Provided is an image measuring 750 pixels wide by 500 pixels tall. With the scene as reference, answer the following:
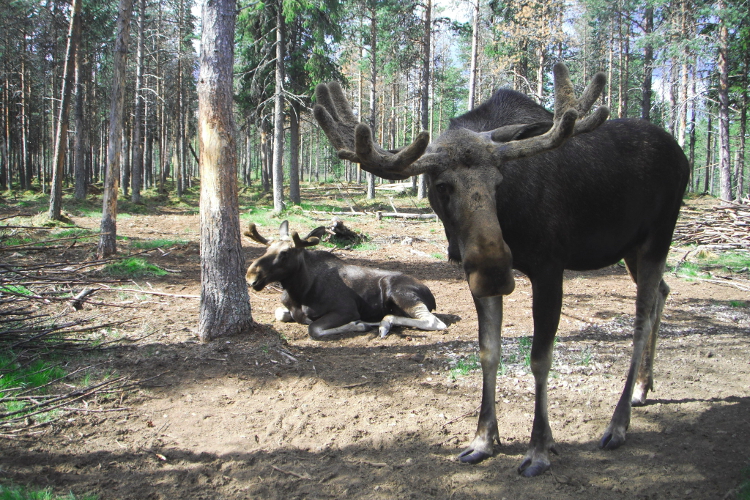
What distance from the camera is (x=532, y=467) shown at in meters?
3.41

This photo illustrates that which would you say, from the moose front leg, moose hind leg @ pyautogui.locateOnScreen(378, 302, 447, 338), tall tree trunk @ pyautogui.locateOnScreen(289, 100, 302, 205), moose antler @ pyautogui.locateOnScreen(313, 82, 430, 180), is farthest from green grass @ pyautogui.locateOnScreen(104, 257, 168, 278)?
tall tree trunk @ pyautogui.locateOnScreen(289, 100, 302, 205)

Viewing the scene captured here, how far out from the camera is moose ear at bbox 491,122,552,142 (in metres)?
3.39

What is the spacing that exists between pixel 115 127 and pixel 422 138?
10582 millimetres

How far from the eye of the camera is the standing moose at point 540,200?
308cm

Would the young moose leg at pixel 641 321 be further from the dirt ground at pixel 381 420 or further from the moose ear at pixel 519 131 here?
the moose ear at pixel 519 131

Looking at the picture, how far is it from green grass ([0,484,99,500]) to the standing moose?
273 cm

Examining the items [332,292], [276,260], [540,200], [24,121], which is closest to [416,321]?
[332,292]

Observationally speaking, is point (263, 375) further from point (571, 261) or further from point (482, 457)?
point (571, 261)

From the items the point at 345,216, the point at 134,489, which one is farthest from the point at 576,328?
the point at 345,216

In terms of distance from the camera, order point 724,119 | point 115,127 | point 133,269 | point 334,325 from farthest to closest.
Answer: point 724,119, point 115,127, point 133,269, point 334,325

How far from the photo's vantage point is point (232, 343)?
5961mm

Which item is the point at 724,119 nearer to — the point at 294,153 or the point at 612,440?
the point at 294,153

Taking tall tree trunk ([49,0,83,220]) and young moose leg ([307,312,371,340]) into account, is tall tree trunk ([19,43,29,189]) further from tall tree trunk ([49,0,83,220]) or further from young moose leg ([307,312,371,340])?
young moose leg ([307,312,371,340])

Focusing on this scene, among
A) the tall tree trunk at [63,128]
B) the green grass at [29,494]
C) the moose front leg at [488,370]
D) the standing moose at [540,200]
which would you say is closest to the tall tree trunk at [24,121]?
the tall tree trunk at [63,128]
